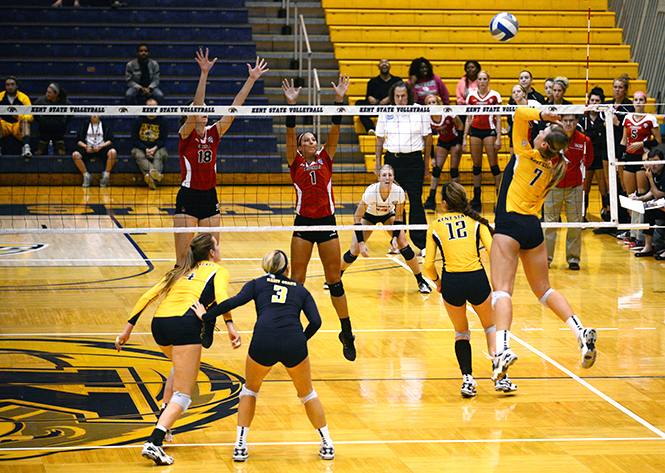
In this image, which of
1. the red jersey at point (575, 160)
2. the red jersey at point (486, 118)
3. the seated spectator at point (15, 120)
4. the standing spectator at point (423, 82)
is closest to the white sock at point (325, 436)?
the red jersey at point (575, 160)

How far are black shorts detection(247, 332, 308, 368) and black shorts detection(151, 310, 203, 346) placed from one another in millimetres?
501

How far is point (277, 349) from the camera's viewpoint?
211 inches

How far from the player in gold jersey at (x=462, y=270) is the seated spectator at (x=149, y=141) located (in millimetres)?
11290

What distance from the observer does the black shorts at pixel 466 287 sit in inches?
258

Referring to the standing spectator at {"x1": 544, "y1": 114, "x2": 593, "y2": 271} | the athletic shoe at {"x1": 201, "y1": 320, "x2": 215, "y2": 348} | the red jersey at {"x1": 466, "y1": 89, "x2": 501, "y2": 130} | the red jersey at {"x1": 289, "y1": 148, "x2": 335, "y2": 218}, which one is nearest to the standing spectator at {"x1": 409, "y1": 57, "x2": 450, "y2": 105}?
the red jersey at {"x1": 466, "y1": 89, "x2": 501, "y2": 130}

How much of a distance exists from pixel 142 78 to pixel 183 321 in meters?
12.7

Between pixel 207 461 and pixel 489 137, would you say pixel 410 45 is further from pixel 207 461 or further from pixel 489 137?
pixel 207 461

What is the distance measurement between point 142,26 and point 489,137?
9.26 metres

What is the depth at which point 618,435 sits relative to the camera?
5.95 metres

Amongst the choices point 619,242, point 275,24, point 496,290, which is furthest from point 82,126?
point 496,290

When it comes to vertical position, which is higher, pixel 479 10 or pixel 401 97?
pixel 479 10

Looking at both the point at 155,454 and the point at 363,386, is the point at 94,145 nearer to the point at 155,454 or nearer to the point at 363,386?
the point at 363,386

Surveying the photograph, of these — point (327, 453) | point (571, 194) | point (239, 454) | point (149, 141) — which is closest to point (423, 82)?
point (571, 194)

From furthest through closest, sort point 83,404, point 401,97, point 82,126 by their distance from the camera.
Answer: point 82,126 → point 401,97 → point 83,404
